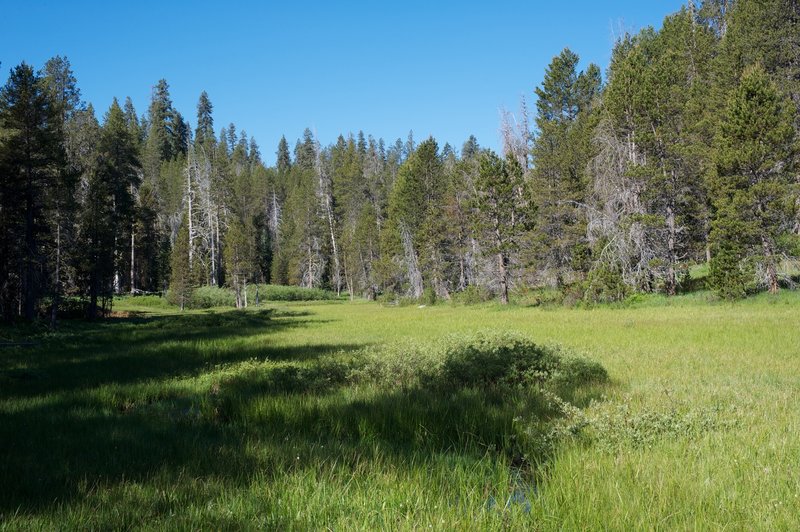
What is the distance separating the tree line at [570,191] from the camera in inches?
952

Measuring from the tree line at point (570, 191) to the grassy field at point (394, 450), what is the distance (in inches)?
709

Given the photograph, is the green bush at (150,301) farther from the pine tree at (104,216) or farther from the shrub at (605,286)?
the shrub at (605,286)

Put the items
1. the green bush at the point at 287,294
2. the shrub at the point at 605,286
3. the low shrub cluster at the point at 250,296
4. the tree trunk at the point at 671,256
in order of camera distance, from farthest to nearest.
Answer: the green bush at the point at 287,294 → the low shrub cluster at the point at 250,296 → the tree trunk at the point at 671,256 → the shrub at the point at 605,286

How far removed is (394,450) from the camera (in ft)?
16.5

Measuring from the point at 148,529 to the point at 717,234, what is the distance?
94.0 ft

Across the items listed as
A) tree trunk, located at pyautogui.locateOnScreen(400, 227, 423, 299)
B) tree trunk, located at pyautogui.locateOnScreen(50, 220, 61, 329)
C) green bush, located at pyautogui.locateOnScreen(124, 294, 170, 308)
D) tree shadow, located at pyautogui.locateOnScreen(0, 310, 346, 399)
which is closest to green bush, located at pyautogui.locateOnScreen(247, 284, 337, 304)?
green bush, located at pyautogui.locateOnScreen(124, 294, 170, 308)

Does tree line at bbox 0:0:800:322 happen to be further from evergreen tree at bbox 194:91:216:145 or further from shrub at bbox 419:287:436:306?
evergreen tree at bbox 194:91:216:145

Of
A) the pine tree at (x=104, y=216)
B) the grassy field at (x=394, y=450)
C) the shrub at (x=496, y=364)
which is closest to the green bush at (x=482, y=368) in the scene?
the shrub at (x=496, y=364)

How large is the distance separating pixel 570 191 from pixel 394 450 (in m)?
34.7

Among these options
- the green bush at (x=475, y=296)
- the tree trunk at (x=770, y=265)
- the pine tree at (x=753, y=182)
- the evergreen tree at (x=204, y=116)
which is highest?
the evergreen tree at (x=204, y=116)

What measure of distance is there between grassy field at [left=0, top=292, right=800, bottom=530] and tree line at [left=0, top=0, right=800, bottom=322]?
18021 mm

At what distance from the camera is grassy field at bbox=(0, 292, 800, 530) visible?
3420 millimetres

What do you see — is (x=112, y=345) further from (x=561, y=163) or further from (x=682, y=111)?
(x=682, y=111)

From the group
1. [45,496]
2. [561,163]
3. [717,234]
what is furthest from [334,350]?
[561,163]
